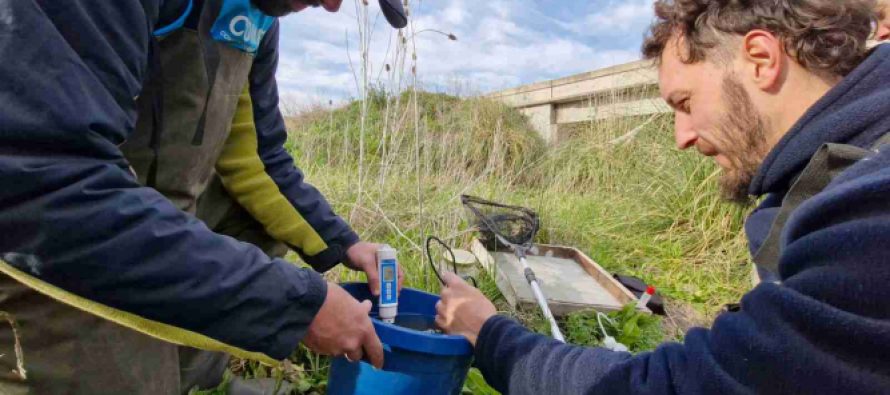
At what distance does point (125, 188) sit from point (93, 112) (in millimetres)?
147

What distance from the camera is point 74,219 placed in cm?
99

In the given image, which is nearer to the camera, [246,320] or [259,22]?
[246,320]

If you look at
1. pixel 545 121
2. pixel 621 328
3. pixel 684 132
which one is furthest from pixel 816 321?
pixel 545 121

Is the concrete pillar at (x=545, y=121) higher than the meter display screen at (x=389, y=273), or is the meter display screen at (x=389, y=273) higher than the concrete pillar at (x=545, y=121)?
the concrete pillar at (x=545, y=121)

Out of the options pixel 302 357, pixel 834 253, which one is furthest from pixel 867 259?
pixel 302 357

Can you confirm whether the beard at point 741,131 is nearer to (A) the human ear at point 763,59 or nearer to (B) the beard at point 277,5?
(A) the human ear at point 763,59

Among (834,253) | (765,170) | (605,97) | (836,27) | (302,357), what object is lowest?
(302,357)

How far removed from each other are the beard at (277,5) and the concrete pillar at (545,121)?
6931 millimetres

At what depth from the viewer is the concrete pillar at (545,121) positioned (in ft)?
28.2

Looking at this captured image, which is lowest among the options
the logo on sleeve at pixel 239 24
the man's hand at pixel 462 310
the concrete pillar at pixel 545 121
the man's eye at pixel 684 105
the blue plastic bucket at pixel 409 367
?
the blue plastic bucket at pixel 409 367

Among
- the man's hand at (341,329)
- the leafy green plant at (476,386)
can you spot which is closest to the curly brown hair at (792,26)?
the man's hand at (341,329)

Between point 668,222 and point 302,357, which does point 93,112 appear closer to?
point 302,357

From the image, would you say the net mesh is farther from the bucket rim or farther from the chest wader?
the chest wader

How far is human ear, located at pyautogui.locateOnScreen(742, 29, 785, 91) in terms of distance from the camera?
1428 millimetres
